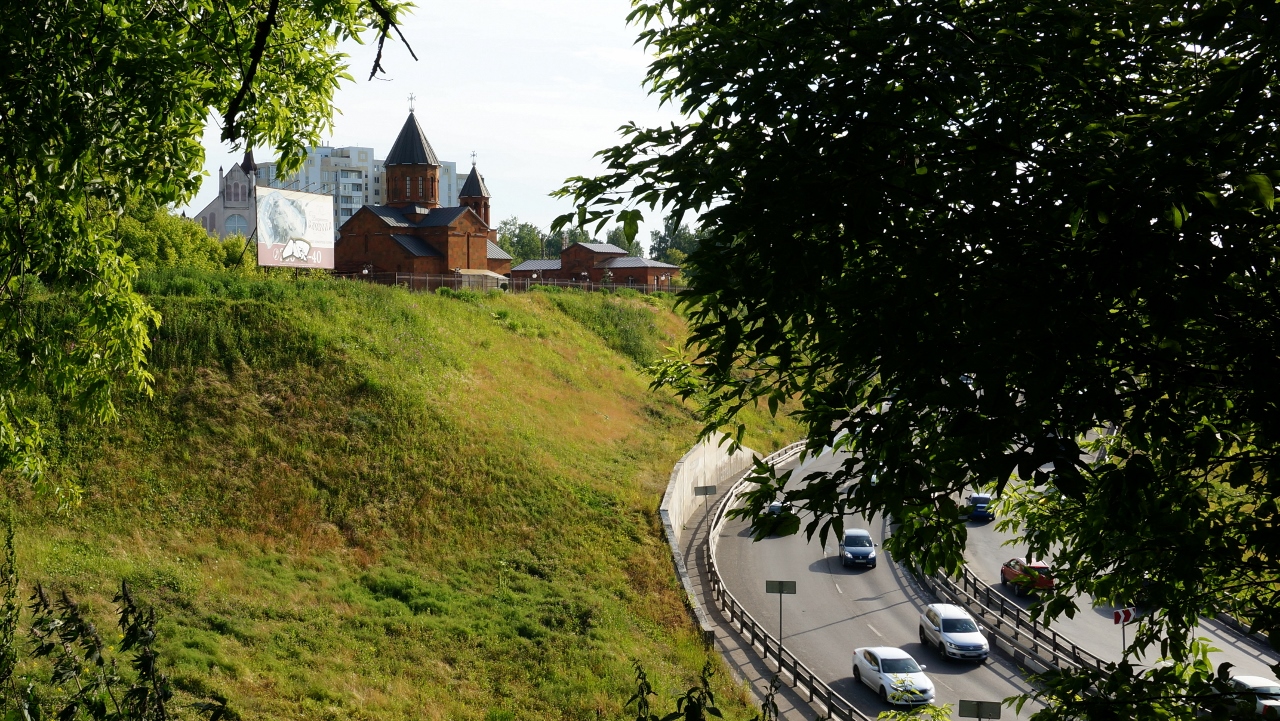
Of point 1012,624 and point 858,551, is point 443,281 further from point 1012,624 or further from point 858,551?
point 1012,624

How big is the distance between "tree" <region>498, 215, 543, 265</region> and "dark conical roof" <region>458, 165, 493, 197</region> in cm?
5328

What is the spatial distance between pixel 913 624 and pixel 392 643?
15003mm

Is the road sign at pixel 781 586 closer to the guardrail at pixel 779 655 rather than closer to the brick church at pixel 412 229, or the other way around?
the guardrail at pixel 779 655

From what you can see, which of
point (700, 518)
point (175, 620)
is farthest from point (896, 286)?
point (700, 518)

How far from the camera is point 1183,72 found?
17.2ft

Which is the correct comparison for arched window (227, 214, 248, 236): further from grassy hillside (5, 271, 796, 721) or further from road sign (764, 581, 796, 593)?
road sign (764, 581, 796, 593)

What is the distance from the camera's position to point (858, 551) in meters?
31.6

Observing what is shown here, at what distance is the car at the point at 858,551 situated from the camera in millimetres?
31469

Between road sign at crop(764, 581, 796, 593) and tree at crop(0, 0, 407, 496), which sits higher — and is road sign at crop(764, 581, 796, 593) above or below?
below

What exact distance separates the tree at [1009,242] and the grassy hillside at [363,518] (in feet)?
22.4

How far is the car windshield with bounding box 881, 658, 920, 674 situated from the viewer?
805 inches

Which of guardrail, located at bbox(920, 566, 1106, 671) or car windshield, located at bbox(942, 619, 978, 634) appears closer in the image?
guardrail, located at bbox(920, 566, 1106, 671)

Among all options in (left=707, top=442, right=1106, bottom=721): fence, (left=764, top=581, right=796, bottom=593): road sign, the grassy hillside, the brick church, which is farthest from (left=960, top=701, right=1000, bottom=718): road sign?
the brick church

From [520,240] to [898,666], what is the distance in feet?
436
